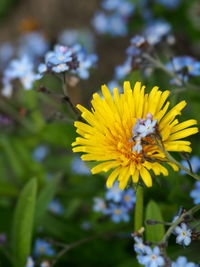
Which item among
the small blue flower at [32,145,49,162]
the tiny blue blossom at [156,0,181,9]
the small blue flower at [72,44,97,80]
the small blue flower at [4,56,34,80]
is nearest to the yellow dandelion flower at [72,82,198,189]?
the small blue flower at [72,44,97,80]

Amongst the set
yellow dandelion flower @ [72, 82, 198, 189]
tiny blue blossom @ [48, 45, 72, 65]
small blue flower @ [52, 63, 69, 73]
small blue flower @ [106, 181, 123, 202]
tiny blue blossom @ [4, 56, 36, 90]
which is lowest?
yellow dandelion flower @ [72, 82, 198, 189]

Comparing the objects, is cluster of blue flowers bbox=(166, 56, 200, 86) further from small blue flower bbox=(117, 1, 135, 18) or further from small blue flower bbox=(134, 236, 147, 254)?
small blue flower bbox=(117, 1, 135, 18)

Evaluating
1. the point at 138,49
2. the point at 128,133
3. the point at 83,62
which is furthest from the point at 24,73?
the point at 128,133

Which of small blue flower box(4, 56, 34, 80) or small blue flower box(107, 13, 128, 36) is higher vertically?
small blue flower box(107, 13, 128, 36)

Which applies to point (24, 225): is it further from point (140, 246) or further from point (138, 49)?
point (138, 49)

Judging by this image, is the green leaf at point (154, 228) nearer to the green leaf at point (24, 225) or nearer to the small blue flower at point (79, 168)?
the green leaf at point (24, 225)

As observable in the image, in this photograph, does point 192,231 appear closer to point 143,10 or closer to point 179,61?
point 179,61

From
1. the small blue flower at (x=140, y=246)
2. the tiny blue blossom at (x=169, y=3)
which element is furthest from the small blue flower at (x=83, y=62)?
the tiny blue blossom at (x=169, y=3)

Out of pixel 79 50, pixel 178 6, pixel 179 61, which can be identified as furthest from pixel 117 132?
pixel 178 6
